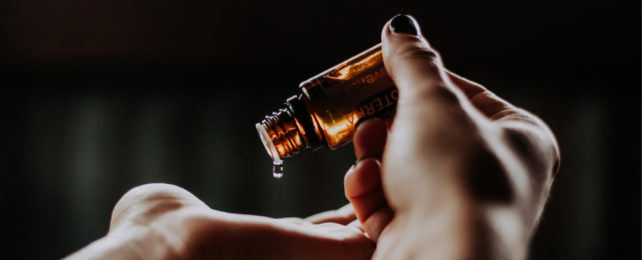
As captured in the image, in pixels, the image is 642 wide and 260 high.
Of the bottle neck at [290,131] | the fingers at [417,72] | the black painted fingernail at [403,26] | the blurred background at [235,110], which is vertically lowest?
the blurred background at [235,110]

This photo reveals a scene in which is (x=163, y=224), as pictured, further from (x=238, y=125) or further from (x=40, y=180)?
(x=40, y=180)

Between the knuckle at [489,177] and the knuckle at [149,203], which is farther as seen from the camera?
the knuckle at [149,203]

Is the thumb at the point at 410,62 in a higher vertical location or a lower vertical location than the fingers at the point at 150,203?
higher

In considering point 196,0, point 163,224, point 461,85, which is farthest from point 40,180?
point 461,85

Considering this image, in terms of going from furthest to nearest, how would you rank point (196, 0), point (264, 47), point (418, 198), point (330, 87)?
point (264, 47) → point (196, 0) → point (330, 87) → point (418, 198)

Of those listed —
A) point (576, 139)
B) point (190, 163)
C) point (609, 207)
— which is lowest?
point (609, 207)

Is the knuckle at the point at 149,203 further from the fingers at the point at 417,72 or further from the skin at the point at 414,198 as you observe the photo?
the fingers at the point at 417,72

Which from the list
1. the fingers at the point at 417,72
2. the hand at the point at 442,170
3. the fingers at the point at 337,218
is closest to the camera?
the hand at the point at 442,170

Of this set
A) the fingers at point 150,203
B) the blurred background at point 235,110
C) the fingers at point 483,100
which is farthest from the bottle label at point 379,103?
the blurred background at point 235,110
